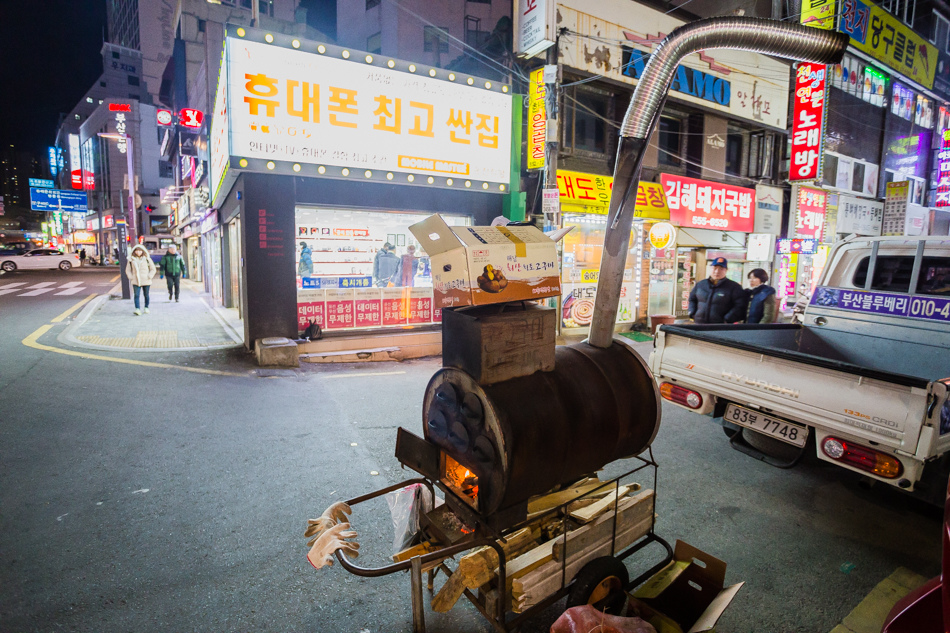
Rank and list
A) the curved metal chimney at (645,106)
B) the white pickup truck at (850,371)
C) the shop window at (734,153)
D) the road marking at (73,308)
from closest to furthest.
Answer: the curved metal chimney at (645,106), the white pickup truck at (850,371), the road marking at (73,308), the shop window at (734,153)

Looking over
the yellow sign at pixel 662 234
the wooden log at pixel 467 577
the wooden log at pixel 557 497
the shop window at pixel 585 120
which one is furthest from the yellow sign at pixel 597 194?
the wooden log at pixel 467 577

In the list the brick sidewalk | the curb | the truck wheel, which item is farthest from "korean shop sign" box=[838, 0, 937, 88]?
the brick sidewalk

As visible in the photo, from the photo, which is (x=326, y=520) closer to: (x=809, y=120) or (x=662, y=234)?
(x=662, y=234)

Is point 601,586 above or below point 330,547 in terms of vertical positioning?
below

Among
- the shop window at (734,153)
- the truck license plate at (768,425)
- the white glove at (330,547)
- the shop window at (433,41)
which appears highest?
the shop window at (433,41)

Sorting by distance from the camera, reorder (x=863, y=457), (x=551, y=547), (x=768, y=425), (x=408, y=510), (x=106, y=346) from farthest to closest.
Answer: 1. (x=106, y=346)
2. (x=768, y=425)
3. (x=863, y=457)
4. (x=408, y=510)
5. (x=551, y=547)

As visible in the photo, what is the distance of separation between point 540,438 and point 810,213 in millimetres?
20654

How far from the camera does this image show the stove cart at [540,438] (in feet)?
8.29

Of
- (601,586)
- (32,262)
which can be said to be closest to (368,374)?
(601,586)

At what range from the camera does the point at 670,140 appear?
602 inches

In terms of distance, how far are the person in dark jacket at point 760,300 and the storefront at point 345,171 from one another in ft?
18.9

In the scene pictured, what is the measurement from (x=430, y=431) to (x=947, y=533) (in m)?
2.43

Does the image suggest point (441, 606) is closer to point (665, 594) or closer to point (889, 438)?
point (665, 594)

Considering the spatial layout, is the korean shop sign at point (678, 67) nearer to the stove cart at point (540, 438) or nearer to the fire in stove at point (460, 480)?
the stove cart at point (540, 438)
